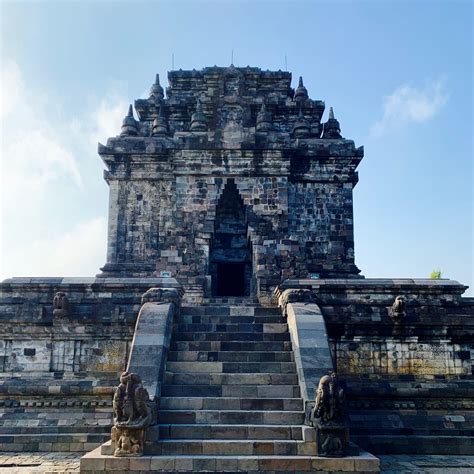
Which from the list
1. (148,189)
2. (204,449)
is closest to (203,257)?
(148,189)

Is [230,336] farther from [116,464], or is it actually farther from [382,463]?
[116,464]

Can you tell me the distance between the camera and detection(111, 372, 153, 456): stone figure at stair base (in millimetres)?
9038

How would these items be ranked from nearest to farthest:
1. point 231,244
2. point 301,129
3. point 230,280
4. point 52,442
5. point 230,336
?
point 52,442 < point 230,336 < point 231,244 < point 230,280 < point 301,129

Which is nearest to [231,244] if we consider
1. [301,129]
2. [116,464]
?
[301,129]

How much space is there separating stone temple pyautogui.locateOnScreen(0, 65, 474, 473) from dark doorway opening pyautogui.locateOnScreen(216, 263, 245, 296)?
2.1 inches

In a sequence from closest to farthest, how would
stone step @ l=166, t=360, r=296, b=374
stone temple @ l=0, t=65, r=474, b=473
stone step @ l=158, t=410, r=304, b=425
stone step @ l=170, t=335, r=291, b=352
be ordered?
stone temple @ l=0, t=65, r=474, b=473
stone step @ l=158, t=410, r=304, b=425
stone step @ l=166, t=360, r=296, b=374
stone step @ l=170, t=335, r=291, b=352

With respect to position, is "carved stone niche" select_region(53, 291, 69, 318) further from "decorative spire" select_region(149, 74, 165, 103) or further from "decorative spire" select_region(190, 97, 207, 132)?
"decorative spire" select_region(149, 74, 165, 103)

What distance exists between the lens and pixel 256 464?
28.7 ft

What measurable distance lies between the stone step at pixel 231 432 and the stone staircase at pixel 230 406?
16 millimetres

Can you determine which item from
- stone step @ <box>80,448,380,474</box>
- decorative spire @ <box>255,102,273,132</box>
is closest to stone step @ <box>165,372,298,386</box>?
stone step @ <box>80,448,380,474</box>

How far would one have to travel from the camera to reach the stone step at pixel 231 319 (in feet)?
42.8

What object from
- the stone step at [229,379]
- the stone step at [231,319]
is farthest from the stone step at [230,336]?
the stone step at [229,379]

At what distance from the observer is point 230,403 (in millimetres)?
10273

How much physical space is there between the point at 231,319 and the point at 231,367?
1.95 m
